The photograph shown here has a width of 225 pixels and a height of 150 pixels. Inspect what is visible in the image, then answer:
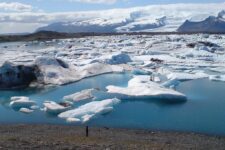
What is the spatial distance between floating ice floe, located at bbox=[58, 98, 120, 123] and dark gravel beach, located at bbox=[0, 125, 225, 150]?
0.84 m

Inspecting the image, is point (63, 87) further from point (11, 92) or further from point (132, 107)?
point (132, 107)

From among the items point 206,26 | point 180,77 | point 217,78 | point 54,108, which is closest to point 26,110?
point 54,108

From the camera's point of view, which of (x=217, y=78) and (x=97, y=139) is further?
(x=217, y=78)

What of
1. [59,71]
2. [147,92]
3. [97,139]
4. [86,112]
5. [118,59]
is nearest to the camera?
[97,139]

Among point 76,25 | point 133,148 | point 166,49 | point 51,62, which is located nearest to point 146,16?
point 76,25

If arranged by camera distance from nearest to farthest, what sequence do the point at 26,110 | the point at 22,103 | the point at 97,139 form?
the point at 97,139
the point at 26,110
the point at 22,103

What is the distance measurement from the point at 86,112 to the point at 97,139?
102 inches

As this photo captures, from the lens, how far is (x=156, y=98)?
1306cm

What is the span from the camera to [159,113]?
1141 centimetres

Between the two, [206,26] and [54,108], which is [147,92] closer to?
[54,108]

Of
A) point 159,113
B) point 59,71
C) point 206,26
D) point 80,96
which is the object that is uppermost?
point 59,71

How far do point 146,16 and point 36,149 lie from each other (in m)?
158

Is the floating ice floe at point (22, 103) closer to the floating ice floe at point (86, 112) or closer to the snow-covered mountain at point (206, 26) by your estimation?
the floating ice floe at point (86, 112)

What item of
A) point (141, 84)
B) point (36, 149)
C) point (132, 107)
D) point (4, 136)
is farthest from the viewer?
point (141, 84)
